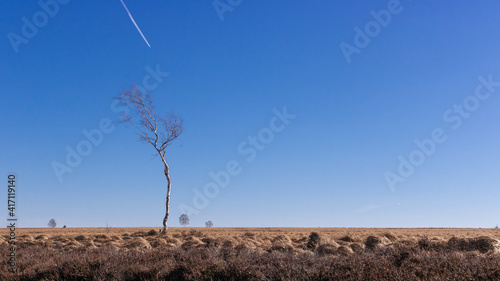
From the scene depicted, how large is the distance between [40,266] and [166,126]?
16950 millimetres

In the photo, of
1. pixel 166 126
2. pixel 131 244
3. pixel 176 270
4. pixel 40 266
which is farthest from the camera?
pixel 166 126

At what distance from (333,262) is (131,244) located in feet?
39.3

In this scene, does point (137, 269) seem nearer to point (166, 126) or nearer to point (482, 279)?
point (482, 279)

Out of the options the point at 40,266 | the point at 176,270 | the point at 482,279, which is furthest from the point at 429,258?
the point at 40,266

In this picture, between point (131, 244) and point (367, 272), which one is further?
point (131, 244)

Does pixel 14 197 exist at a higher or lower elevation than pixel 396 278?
higher

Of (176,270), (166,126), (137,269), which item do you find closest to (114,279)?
(137,269)

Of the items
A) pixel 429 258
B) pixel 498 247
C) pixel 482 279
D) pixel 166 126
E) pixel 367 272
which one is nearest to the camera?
pixel 482 279

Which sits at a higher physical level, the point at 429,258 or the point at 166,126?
the point at 166,126

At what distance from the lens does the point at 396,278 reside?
7137mm

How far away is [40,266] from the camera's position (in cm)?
1184

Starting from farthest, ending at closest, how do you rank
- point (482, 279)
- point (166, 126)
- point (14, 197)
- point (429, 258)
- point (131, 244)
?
1. point (166, 126)
2. point (131, 244)
3. point (14, 197)
4. point (429, 258)
5. point (482, 279)

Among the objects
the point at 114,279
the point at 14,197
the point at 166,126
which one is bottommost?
the point at 114,279

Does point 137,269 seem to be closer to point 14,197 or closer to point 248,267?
point 248,267
